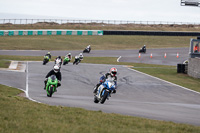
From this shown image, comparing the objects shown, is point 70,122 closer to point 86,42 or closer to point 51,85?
point 51,85

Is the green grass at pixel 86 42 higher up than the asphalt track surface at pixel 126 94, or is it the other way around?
the green grass at pixel 86 42

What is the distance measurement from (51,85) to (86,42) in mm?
55234

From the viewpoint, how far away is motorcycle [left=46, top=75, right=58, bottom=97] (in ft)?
56.7

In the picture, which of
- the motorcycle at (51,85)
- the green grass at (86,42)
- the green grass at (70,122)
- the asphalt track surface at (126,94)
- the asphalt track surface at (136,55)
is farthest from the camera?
the green grass at (86,42)

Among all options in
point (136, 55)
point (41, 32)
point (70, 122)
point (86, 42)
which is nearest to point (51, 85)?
point (70, 122)

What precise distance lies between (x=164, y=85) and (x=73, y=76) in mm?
6446

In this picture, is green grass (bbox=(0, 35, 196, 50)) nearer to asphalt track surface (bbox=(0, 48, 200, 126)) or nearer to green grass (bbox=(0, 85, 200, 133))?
asphalt track surface (bbox=(0, 48, 200, 126))

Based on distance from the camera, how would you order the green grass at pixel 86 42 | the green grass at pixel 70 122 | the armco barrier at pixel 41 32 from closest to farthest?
the green grass at pixel 70 122 → the green grass at pixel 86 42 → the armco barrier at pixel 41 32

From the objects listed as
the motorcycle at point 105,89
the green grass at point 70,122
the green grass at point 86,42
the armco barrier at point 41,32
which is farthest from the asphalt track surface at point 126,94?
the armco barrier at point 41,32

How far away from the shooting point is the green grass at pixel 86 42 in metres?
63.0

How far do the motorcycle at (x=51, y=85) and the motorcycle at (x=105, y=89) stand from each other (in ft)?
9.21

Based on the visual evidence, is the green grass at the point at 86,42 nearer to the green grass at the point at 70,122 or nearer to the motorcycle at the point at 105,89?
the motorcycle at the point at 105,89

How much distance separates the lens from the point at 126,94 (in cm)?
2019

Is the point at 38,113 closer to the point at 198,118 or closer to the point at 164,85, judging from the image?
the point at 198,118
